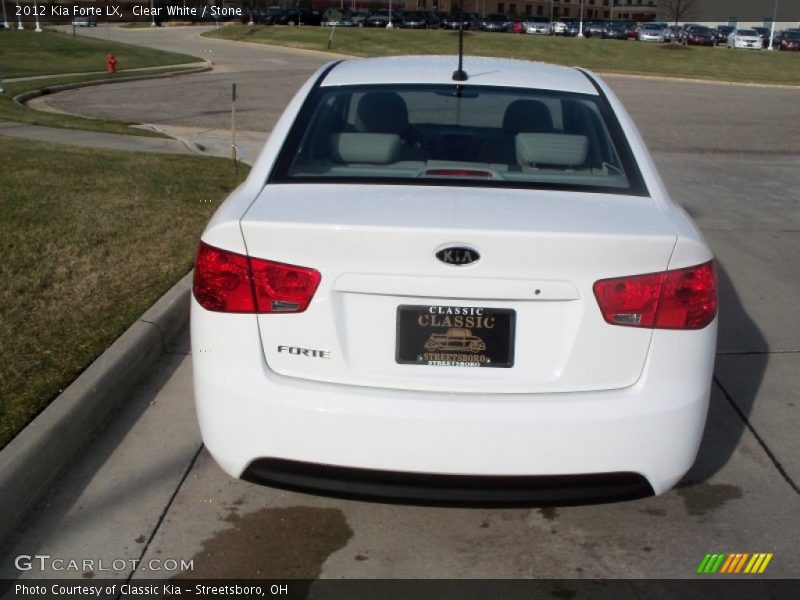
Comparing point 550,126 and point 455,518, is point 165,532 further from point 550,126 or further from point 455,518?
point 550,126

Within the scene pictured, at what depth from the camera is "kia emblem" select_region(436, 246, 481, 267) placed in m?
2.98

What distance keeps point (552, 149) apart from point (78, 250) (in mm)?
4015

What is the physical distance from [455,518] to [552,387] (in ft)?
2.98

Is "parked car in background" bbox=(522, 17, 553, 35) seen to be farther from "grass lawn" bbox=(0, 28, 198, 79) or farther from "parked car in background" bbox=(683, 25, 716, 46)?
"grass lawn" bbox=(0, 28, 198, 79)

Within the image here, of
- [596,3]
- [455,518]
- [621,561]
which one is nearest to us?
[621,561]

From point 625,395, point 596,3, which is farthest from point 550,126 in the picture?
point 596,3

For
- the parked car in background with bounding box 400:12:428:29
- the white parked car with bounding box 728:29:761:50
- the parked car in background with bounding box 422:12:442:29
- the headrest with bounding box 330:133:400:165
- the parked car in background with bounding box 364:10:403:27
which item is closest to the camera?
the headrest with bounding box 330:133:400:165

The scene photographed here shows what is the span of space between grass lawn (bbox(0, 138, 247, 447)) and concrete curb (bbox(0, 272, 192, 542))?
0.11 metres

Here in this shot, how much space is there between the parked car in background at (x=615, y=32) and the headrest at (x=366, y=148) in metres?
63.4

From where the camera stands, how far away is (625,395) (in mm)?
3072

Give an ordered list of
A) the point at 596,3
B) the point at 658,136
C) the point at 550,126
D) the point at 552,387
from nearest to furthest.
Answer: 1. the point at 552,387
2. the point at 550,126
3. the point at 658,136
4. the point at 596,3

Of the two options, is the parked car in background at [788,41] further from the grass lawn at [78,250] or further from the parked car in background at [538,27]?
the grass lawn at [78,250]

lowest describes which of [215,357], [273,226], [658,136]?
[658,136]

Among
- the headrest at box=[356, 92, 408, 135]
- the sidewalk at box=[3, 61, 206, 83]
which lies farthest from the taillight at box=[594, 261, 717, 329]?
the sidewalk at box=[3, 61, 206, 83]
